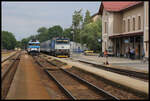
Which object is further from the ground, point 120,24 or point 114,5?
point 114,5

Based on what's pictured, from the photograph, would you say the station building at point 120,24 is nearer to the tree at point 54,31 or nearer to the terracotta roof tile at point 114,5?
the terracotta roof tile at point 114,5

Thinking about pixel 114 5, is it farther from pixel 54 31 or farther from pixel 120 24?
pixel 54 31

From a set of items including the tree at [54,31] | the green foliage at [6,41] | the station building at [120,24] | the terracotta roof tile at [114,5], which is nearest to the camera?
the station building at [120,24]

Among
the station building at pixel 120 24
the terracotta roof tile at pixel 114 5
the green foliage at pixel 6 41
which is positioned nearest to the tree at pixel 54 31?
the green foliage at pixel 6 41

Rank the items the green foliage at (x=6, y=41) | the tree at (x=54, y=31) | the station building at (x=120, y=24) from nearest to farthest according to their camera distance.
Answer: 1. the station building at (x=120, y=24)
2. the green foliage at (x=6, y=41)
3. the tree at (x=54, y=31)

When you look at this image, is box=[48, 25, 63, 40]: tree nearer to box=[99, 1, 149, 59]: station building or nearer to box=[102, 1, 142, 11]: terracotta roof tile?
box=[99, 1, 149, 59]: station building

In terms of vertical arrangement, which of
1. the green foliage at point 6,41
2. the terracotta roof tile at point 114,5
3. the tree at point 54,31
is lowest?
the green foliage at point 6,41

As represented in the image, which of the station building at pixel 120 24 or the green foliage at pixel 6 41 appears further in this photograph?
the green foliage at pixel 6 41

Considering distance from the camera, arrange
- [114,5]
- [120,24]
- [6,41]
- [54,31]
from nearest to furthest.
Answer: [120,24], [114,5], [6,41], [54,31]

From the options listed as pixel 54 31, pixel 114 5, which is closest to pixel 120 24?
pixel 114 5

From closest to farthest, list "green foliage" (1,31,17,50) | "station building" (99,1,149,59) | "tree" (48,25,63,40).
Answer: "station building" (99,1,149,59), "green foliage" (1,31,17,50), "tree" (48,25,63,40)

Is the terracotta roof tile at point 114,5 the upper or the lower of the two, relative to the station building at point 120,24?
upper

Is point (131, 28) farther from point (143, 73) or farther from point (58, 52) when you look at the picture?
point (143, 73)

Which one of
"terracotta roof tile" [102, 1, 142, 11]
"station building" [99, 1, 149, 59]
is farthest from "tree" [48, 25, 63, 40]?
"terracotta roof tile" [102, 1, 142, 11]
